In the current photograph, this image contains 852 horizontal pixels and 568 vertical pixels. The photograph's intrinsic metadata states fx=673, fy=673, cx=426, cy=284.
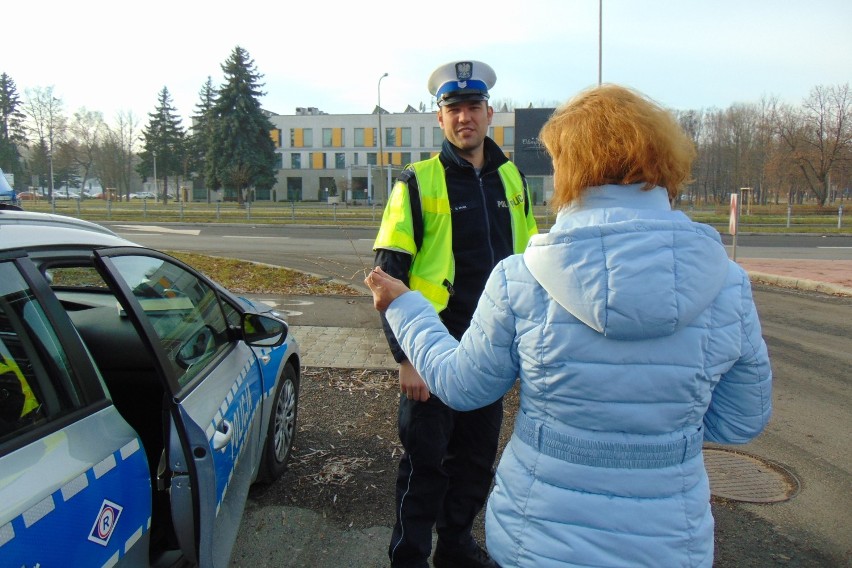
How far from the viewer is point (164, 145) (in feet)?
227

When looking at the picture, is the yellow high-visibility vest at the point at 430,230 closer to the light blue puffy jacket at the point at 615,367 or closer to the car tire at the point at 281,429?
the light blue puffy jacket at the point at 615,367

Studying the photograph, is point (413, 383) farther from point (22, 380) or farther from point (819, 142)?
point (819, 142)

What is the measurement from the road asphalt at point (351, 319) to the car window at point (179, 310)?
302 cm

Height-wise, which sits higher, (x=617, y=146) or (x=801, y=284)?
(x=617, y=146)

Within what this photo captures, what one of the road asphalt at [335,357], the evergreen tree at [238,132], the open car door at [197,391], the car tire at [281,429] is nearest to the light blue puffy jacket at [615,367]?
the open car door at [197,391]

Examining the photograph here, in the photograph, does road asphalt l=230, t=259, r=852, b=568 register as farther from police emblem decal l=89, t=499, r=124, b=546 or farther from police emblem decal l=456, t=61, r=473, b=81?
police emblem decal l=456, t=61, r=473, b=81

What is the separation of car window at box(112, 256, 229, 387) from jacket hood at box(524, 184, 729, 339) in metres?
1.70

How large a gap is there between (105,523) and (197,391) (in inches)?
31.4

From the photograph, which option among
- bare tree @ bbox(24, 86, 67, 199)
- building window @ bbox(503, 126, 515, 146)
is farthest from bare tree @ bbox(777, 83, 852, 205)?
bare tree @ bbox(24, 86, 67, 199)

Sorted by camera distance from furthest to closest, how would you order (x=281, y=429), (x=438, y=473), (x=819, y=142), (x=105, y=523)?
(x=819, y=142) < (x=281, y=429) < (x=438, y=473) < (x=105, y=523)

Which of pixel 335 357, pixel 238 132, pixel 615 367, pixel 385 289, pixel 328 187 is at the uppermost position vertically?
pixel 238 132

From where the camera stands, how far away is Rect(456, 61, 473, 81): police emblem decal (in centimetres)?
288

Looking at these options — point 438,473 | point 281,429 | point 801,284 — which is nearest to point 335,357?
point 281,429

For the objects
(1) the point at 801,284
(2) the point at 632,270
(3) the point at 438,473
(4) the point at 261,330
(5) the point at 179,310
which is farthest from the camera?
(1) the point at 801,284
